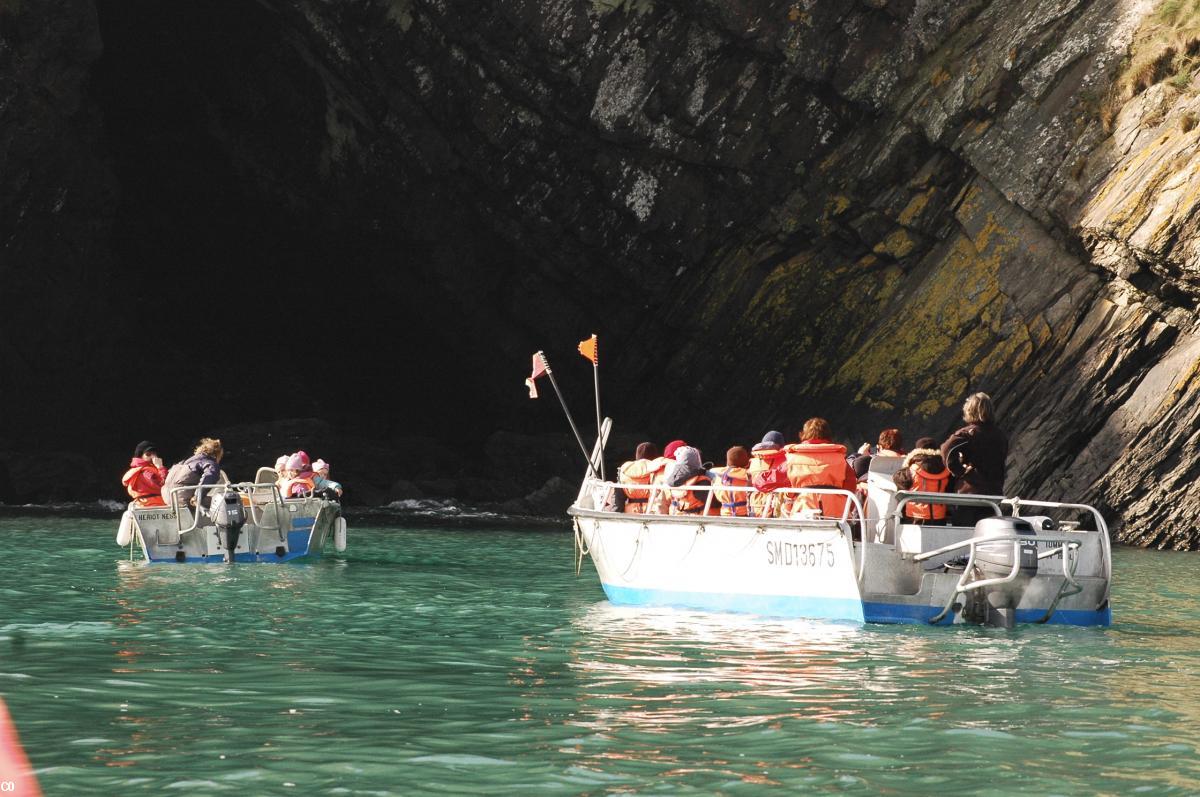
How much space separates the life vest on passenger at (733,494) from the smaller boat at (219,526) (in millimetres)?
7293

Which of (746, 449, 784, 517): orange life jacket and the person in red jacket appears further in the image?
the person in red jacket

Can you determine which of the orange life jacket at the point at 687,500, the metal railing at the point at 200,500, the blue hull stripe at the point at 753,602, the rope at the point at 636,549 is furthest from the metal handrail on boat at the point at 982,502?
the metal railing at the point at 200,500

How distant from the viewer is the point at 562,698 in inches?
393

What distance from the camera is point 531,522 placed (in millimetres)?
31875

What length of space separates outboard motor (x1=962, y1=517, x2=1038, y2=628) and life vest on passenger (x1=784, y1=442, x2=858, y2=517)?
1.45m

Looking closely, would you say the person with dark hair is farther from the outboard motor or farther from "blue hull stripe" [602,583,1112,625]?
the outboard motor

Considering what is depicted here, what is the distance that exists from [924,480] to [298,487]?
37.2 feet

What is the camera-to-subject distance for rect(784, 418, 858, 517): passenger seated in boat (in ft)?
47.0

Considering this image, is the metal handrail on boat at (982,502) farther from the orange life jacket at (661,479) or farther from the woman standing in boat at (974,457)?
the orange life jacket at (661,479)

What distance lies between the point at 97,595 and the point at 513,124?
68.6 feet

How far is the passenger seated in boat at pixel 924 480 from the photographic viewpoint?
14.3m

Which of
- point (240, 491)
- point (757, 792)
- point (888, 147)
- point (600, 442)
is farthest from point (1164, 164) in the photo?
point (757, 792)

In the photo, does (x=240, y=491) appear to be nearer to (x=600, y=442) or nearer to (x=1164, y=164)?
(x=600, y=442)

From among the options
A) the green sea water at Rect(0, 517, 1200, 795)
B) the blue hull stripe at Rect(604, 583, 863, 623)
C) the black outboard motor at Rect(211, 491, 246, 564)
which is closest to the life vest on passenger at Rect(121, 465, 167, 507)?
the black outboard motor at Rect(211, 491, 246, 564)
